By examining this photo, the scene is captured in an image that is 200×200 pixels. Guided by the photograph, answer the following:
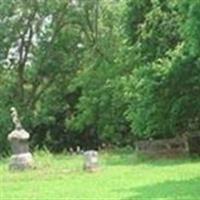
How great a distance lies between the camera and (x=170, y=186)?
66.5 feet

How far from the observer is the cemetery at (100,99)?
73.2ft

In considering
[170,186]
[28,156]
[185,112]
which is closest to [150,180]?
[170,186]

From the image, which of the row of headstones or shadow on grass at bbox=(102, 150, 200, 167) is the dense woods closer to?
shadow on grass at bbox=(102, 150, 200, 167)

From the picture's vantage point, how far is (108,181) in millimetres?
22141

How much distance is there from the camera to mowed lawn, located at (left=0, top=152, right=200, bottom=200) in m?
18.8

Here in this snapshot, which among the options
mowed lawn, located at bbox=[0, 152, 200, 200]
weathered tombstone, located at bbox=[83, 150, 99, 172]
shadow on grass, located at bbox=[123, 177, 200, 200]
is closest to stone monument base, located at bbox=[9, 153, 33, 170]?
mowed lawn, located at bbox=[0, 152, 200, 200]

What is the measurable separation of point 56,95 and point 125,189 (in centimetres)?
2894

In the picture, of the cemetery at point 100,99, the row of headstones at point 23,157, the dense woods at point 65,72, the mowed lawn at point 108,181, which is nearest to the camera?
the mowed lawn at point 108,181

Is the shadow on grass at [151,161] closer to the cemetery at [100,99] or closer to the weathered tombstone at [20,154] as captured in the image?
the cemetery at [100,99]

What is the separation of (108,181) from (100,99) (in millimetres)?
22902

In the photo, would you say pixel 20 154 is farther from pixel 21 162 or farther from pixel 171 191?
pixel 171 191

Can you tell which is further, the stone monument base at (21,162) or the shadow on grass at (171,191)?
the stone monument base at (21,162)

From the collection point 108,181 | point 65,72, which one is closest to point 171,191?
point 108,181

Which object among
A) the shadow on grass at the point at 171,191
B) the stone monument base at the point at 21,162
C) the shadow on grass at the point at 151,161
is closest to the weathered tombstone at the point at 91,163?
the stone monument base at the point at 21,162
